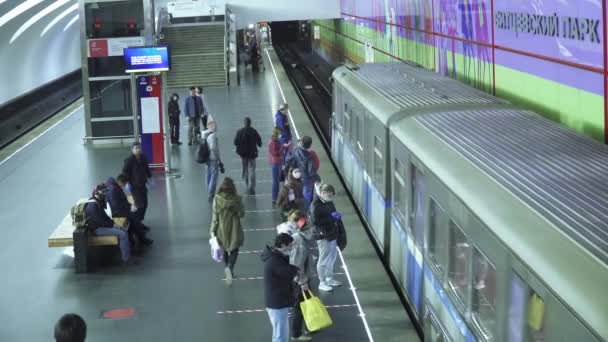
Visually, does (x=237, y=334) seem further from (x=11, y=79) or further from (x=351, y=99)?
(x=11, y=79)

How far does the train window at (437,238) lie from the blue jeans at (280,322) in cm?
168

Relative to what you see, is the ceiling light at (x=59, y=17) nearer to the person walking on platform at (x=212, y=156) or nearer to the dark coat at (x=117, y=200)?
the person walking on platform at (x=212, y=156)

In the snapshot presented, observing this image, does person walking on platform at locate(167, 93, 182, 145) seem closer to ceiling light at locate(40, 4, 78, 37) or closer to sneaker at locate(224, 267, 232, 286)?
sneaker at locate(224, 267, 232, 286)

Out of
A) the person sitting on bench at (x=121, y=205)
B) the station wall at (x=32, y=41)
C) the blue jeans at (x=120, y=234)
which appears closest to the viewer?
the blue jeans at (x=120, y=234)

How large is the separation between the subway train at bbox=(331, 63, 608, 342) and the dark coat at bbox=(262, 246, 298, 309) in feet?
5.01

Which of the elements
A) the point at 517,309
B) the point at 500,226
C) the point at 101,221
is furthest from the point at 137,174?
the point at 517,309

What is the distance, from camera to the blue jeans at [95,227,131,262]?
1420 centimetres

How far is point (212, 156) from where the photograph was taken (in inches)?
704

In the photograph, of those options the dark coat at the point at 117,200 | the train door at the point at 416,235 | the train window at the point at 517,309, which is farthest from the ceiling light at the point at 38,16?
the train window at the point at 517,309

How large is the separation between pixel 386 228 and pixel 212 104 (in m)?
21.1

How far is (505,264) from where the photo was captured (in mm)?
7148

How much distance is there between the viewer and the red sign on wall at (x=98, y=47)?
82.7 ft

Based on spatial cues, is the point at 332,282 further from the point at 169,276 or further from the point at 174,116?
the point at 174,116

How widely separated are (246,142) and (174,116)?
21.0 ft
